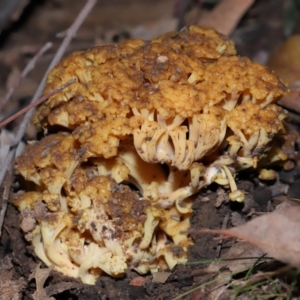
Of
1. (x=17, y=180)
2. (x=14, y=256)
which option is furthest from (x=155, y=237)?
(x=17, y=180)

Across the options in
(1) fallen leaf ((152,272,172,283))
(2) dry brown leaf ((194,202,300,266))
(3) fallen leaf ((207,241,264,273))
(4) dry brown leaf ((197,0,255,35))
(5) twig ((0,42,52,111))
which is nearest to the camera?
(2) dry brown leaf ((194,202,300,266))

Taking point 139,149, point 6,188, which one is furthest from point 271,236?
point 6,188

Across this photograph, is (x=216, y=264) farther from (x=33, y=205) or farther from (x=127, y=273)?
(x=33, y=205)

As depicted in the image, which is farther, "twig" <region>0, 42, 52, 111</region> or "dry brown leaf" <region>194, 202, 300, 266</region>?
"twig" <region>0, 42, 52, 111</region>

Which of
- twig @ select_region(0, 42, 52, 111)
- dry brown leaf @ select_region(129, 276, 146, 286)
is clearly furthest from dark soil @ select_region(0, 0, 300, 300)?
twig @ select_region(0, 42, 52, 111)

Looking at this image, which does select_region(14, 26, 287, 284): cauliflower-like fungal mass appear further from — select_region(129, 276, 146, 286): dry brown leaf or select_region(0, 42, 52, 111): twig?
select_region(0, 42, 52, 111): twig

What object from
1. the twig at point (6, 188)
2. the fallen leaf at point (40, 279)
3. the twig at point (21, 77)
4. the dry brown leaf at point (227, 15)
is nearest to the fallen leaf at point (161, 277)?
the fallen leaf at point (40, 279)

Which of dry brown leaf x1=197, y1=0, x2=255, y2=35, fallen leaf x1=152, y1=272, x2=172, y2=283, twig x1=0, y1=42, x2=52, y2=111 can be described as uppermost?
dry brown leaf x1=197, y1=0, x2=255, y2=35
